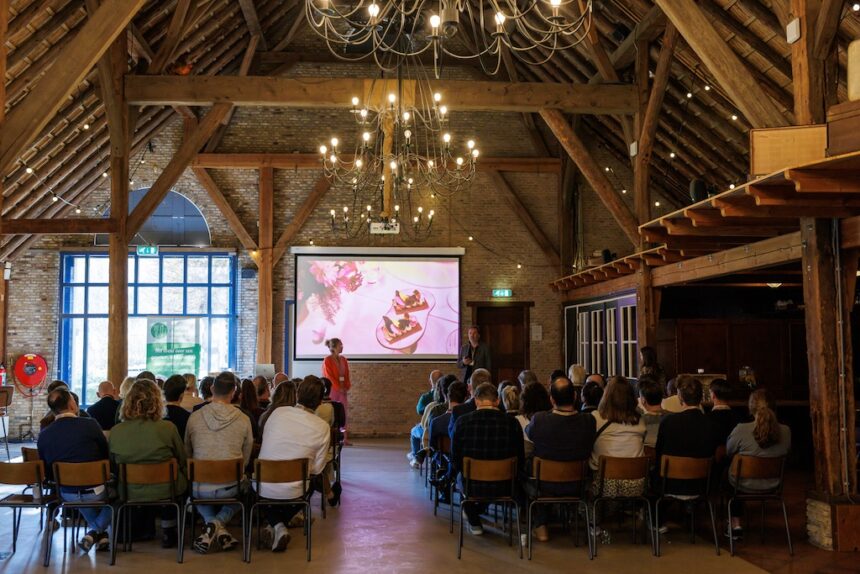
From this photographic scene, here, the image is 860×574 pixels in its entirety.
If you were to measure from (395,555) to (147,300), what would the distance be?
10.3 metres

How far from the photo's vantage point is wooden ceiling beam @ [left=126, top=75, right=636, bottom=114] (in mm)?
10406

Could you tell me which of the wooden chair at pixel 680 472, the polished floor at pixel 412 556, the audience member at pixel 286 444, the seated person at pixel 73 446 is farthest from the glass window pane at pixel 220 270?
the wooden chair at pixel 680 472

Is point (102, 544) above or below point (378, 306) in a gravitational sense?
below

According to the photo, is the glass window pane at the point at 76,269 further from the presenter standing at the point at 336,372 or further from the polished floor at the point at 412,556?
the polished floor at the point at 412,556

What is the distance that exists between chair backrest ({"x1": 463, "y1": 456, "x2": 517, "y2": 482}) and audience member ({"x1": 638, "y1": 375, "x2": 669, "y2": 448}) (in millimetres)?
1352

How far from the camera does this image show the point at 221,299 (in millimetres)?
14711

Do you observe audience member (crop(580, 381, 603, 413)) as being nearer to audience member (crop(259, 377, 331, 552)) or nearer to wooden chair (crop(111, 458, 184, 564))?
audience member (crop(259, 377, 331, 552))

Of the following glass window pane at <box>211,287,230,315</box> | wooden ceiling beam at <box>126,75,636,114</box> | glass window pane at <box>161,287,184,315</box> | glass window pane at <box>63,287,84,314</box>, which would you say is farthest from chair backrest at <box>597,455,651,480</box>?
glass window pane at <box>63,287,84,314</box>

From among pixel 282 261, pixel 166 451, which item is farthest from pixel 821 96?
pixel 282 261

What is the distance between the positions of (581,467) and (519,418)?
97cm

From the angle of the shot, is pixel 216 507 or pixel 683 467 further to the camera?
pixel 216 507

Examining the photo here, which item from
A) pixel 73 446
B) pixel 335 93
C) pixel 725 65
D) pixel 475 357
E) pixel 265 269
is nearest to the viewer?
pixel 73 446

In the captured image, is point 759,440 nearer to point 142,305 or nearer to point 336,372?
point 336,372

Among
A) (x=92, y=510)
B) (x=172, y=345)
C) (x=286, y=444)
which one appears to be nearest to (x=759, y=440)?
(x=286, y=444)
